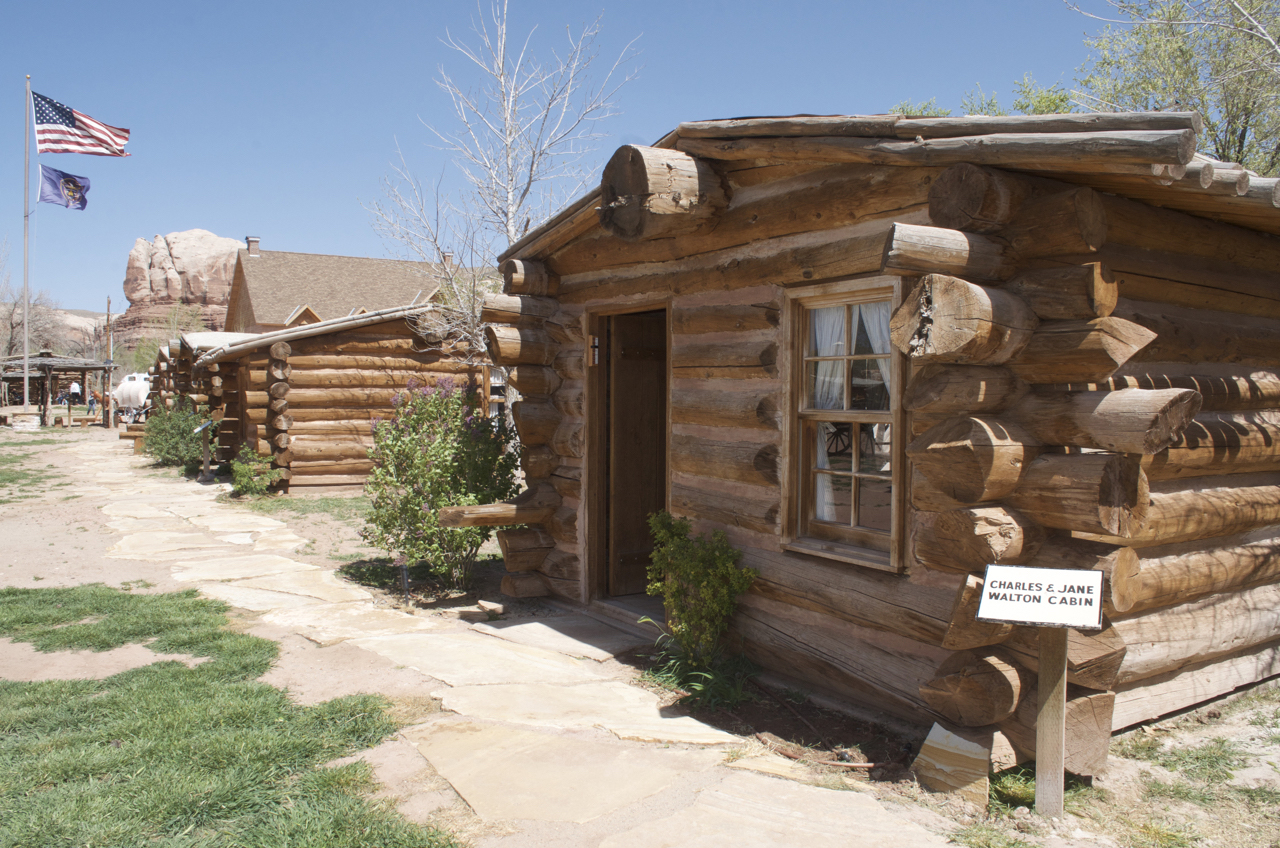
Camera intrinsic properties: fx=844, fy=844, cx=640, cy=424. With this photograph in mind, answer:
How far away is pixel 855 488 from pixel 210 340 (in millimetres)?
18155

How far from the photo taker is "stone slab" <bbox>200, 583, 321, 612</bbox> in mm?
7648

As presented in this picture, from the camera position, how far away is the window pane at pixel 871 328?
4.95m

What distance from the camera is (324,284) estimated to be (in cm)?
3912

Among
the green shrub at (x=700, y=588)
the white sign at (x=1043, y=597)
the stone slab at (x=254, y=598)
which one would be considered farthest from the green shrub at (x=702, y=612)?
the stone slab at (x=254, y=598)

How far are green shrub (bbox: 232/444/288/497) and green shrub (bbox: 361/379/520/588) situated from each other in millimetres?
7257

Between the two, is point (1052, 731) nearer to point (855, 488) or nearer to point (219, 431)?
point (855, 488)

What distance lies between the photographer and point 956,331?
3.74 m

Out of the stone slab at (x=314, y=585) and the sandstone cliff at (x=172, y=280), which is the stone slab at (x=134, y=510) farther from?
the sandstone cliff at (x=172, y=280)

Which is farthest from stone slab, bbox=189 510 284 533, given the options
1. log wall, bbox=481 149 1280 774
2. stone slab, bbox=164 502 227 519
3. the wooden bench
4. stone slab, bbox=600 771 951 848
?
the wooden bench

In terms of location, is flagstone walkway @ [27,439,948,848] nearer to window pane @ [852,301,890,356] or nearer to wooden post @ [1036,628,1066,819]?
wooden post @ [1036,628,1066,819]

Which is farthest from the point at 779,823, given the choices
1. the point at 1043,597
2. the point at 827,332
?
the point at 827,332

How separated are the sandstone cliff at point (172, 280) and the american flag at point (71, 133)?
1973 inches

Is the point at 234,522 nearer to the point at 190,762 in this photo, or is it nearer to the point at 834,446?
the point at 190,762

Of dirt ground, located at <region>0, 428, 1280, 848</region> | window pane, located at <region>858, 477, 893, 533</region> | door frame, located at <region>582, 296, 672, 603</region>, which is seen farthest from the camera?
door frame, located at <region>582, 296, 672, 603</region>
